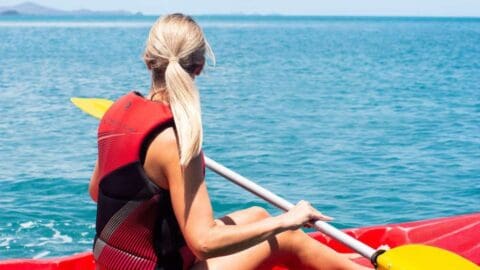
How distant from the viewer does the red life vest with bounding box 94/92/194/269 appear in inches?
96.5

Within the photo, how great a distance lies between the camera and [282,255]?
2914 millimetres

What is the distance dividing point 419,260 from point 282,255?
48 cm

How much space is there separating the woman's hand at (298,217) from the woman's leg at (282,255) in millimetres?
170

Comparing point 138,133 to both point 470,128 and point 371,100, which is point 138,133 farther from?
point 371,100

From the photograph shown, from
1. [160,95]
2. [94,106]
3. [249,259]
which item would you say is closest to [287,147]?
[94,106]

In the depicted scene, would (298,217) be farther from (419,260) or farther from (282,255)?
(419,260)

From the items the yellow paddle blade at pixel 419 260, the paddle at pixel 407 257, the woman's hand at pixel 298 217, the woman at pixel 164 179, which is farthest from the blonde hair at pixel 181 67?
the yellow paddle blade at pixel 419 260

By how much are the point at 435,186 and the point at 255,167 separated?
215 cm

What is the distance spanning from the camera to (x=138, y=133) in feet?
7.99

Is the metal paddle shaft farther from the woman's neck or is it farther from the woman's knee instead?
the woman's neck

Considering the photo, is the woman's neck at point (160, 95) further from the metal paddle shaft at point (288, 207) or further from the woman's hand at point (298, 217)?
the metal paddle shaft at point (288, 207)

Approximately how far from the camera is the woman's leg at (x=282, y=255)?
9.04 ft

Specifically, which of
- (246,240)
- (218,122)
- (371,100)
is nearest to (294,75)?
(371,100)

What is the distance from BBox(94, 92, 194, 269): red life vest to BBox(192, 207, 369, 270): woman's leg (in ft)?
0.67
